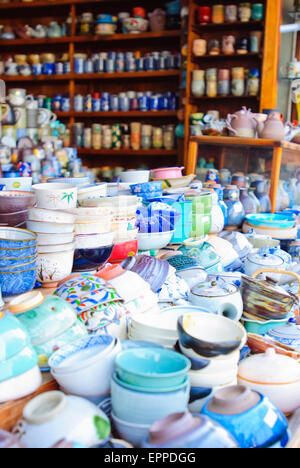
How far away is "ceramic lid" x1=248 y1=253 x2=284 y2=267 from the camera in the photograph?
1.57 m

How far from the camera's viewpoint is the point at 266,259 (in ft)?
5.22

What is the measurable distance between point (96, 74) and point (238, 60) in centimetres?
146

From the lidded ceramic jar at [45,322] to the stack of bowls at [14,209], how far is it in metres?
0.31

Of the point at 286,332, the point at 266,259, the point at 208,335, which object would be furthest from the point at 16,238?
the point at 266,259

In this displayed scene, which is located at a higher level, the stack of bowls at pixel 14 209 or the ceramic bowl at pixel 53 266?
the stack of bowls at pixel 14 209

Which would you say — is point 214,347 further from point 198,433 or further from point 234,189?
point 234,189

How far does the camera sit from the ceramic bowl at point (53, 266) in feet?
3.74

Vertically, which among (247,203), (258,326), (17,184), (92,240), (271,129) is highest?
(271,129)

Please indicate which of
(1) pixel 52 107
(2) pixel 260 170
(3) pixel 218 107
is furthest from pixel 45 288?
(1) pixel 52 107

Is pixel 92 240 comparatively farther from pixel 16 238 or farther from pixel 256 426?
pixel 256 426

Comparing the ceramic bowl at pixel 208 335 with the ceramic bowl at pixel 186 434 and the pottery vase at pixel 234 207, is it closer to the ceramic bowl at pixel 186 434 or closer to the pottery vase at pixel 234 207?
the ceramic bowl at pixel 186 434

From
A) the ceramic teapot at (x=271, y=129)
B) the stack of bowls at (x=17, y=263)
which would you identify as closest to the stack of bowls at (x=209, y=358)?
the stack of bowls at (x=17, y=263)

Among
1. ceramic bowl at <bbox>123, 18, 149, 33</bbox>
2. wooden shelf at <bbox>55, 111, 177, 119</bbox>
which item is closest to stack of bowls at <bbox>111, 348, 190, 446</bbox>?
wooden shelf at <bbox>55, 111, 177, 119</bbox>

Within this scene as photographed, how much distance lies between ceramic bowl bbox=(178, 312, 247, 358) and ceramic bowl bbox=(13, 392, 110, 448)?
0.18 meters
